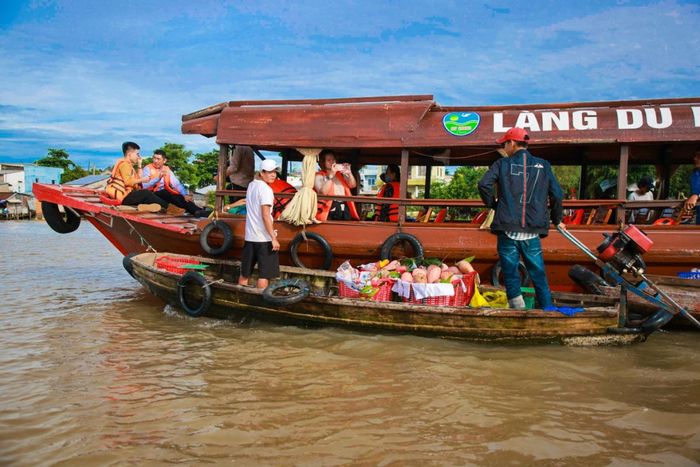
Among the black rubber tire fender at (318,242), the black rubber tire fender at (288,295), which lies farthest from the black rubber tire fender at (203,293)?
the black rubber tire fender at (318,242)

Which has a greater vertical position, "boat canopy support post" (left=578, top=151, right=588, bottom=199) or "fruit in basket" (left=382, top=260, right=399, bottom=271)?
"boat canopy support post" (left=578, top=151, right=588, bottom=199)

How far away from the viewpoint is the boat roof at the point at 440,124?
6.40 meters

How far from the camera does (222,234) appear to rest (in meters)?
7.21

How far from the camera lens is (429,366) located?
15.5 feet

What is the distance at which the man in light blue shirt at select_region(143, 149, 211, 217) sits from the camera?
841 centimetres

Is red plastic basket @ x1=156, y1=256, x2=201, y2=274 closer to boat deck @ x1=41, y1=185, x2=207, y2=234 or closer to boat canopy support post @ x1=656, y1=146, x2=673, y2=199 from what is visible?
boat deck @ x1=41, y1=185, x2=207, y2=234

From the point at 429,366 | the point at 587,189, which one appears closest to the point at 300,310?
the point at 429,366

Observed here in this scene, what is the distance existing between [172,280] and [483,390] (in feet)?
13.6

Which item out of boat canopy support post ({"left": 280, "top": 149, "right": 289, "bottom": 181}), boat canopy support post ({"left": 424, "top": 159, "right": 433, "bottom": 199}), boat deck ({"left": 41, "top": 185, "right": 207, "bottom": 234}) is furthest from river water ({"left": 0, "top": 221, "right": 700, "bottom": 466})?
boat canopy support post ({"left": 424, "top": 159, "right": 433, "bottom": 199})

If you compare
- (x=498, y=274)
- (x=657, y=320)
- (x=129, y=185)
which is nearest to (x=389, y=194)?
(x=498, y=274)

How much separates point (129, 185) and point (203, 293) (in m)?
2.94

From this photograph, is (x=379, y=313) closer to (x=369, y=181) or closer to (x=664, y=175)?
(x=664, y=175)

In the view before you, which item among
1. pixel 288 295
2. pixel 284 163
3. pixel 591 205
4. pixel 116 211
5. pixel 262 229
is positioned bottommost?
pixel 288 295

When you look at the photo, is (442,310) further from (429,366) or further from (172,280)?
(172,280)
